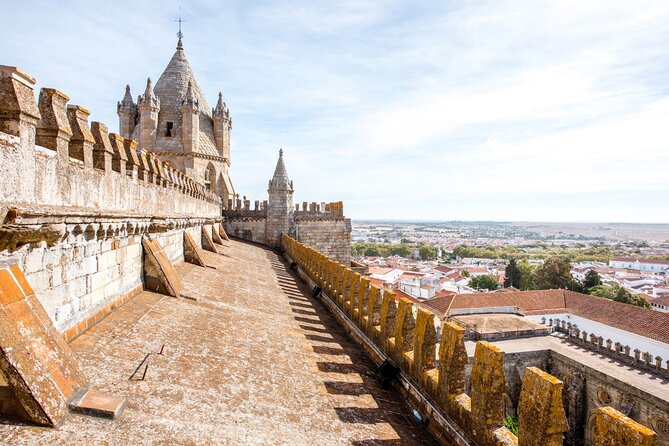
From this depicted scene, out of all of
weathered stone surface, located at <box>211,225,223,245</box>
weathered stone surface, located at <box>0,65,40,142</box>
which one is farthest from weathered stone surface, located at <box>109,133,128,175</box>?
weathered stone surface, located at <box>211,225,223,245</box>

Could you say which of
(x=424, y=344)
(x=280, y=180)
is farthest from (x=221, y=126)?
(x=424, y=344)

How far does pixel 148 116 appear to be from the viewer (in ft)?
93.2

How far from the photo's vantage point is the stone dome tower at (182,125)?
2891 cm

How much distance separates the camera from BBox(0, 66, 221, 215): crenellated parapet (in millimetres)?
3676

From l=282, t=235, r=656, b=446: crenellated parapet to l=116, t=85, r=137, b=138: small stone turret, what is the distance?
2759 centimetres

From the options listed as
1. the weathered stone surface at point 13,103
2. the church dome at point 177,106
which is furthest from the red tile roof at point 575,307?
the weathered stone surface at point 13,103

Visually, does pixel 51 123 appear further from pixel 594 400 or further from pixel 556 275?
pixel 556 275

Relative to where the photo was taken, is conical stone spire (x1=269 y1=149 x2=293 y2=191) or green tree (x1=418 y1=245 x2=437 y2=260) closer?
conical stone spire (x1=269 y1=149 x2=293 y2=191)

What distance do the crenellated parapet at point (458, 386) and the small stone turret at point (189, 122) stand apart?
24.1m

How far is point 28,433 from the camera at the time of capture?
119 inches

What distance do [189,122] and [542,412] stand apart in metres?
29.6

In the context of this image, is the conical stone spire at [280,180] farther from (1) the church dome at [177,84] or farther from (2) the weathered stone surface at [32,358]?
(2) the weathered stone surface at [32,358]

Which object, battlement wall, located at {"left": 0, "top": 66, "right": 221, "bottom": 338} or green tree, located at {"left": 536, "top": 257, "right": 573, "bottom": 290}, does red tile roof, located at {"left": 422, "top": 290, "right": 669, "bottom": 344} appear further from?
battlement wall, located at {"left": 0, "top": 66, "right": 221, "bottom": 338}

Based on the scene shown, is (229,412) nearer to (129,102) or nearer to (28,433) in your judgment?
(28,433)
